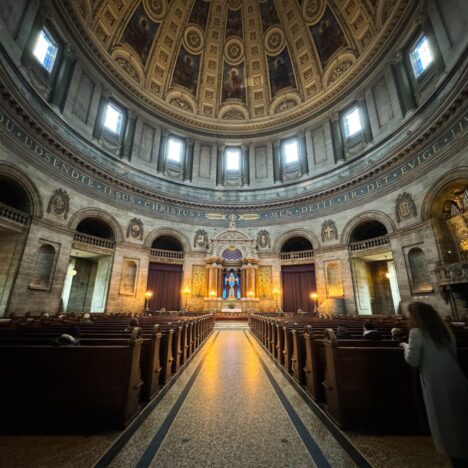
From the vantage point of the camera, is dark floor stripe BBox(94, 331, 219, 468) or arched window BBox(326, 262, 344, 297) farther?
arched window BBox(326, 262, 344, 297)

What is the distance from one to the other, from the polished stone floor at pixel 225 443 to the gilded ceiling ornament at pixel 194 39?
3000 centimetres

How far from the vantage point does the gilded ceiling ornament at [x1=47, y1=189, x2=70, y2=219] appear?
13.8 m

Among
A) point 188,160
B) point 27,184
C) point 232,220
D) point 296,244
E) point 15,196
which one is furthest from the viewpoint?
point 188,160

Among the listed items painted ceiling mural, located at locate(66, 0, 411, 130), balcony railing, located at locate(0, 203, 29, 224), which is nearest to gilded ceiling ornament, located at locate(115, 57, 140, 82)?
painted ceiling mural, located at locate(66, 0, 411, 130)

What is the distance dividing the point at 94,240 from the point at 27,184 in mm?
5178

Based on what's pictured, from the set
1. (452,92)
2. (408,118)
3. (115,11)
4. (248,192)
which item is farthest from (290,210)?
(115,11)

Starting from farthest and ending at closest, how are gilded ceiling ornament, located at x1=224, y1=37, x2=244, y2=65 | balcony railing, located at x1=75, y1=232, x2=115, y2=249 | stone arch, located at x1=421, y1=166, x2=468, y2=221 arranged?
1. gilded ceiling ornament, located at x1=224, y1=37, x2=244, y2=65
2. balcony railing, located at x1=75, y1=232, x2=115, y2=249
3. stone arch, located at x1=421, y1=166, x2=468, y2=221

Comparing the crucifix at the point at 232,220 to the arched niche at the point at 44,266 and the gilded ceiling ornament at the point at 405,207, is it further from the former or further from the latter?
the arched niche at the point at 44,266

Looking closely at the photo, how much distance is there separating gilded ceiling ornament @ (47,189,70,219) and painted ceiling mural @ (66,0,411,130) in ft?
40.1

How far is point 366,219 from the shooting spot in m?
17.0

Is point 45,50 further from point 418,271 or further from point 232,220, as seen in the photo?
A: point 418,271

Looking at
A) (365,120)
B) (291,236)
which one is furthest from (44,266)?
(365,120)

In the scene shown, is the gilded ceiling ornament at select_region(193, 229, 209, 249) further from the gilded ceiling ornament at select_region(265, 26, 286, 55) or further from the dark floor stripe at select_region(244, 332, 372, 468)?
the gilded ceiling ornament at select_region(265, 26, 286, 55)

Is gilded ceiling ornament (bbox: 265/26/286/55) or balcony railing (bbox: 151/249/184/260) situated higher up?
gilded ceiling ornament (bbox: 265/26/286/55)
